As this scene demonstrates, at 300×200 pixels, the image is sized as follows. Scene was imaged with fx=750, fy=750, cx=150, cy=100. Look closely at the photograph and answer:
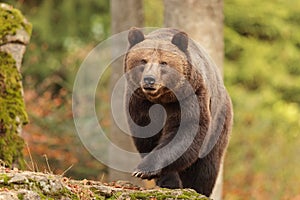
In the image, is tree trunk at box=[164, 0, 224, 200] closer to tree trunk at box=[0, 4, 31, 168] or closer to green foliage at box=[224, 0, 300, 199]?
tree trunk at box=[0, 4, 31, 168]

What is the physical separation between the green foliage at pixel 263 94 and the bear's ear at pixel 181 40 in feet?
28.7

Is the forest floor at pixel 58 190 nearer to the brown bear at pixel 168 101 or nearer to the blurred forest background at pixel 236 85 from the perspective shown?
the brown bear at pixel 168 101

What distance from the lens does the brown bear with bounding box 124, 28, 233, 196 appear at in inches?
242

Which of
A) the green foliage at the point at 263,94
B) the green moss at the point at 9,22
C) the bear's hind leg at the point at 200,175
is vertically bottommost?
the green foliage at the point at 263,94

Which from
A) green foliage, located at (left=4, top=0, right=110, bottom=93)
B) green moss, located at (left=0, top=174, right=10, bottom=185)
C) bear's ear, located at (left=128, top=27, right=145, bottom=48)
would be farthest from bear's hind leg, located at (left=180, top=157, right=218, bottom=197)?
green foliage, located at (left=4, top=0, right=110, bottom=93)

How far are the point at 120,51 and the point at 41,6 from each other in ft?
14.6

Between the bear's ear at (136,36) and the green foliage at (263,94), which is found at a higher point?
the bear's ear at (136,36)

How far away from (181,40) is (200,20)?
8.38 ft

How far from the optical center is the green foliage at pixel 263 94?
14875 mm

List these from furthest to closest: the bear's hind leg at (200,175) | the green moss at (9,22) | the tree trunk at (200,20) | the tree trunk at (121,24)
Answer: the tree trunk at (121,24), the tree trunk at (200,20), the green moss at (9,22), the bear's hind leg at (200,175)

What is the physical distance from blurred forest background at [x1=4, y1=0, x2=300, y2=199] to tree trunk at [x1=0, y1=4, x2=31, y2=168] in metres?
7.05

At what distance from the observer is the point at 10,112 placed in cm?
726

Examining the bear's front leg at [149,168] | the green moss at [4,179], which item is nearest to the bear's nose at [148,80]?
the bear's front leg at [149,168]

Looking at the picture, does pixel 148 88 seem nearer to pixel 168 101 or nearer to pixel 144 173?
pixel 168 101
